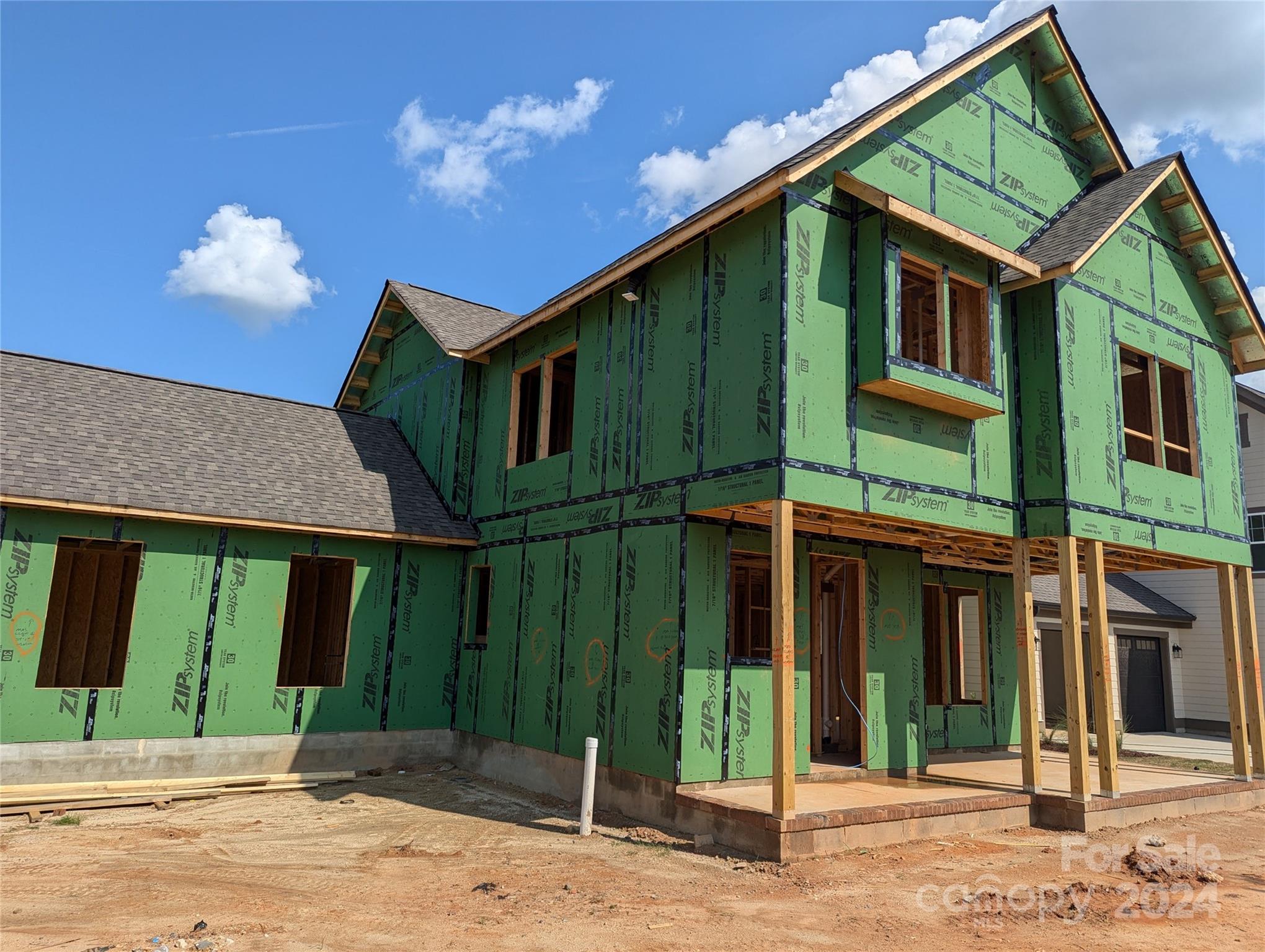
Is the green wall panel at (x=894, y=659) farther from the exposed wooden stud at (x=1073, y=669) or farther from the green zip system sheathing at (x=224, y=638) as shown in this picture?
the green zip system sheathing at (x=224, y=638)

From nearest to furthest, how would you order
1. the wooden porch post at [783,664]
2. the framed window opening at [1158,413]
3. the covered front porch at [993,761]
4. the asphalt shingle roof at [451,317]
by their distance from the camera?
the wooden porch post at [783,664] < the covered front porch at [993,761] < the framed window opening at [1158,413] < the asphalt shingle roof at [451,317]

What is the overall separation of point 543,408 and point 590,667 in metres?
4.35

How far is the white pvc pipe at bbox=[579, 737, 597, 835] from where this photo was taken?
376 inches

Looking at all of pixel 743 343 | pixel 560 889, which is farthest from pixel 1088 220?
pixel 560 889

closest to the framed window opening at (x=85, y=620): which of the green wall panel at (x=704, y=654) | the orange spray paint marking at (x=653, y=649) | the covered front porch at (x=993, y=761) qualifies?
the orange spray paint marking at (x=653, y=649)

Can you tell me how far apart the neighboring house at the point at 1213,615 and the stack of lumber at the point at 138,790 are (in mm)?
21948

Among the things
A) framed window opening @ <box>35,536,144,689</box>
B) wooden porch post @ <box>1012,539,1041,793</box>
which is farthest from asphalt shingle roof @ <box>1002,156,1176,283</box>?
framed window opening @ <box>35,536,144,689</box>

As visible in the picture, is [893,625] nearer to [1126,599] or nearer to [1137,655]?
[1126,599]

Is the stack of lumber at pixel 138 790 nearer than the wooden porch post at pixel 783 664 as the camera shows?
No

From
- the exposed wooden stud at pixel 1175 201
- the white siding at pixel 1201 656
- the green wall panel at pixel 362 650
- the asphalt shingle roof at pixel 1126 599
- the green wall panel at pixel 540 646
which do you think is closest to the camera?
the green wall panel at pixel 540 646

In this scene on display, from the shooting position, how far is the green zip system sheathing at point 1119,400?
438 inches

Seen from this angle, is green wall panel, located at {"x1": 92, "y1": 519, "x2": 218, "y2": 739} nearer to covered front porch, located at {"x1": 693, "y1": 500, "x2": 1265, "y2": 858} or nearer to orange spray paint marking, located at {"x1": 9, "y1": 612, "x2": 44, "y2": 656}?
orange spray paint marking, located at {"x1": 9, "y1": 612, "x2": 44, "y2": 656}

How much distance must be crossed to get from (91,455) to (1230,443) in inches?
697

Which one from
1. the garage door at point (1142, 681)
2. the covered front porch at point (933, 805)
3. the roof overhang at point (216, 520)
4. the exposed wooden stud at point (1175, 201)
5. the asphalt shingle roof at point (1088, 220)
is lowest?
the covered front porch at point (933, 805)
